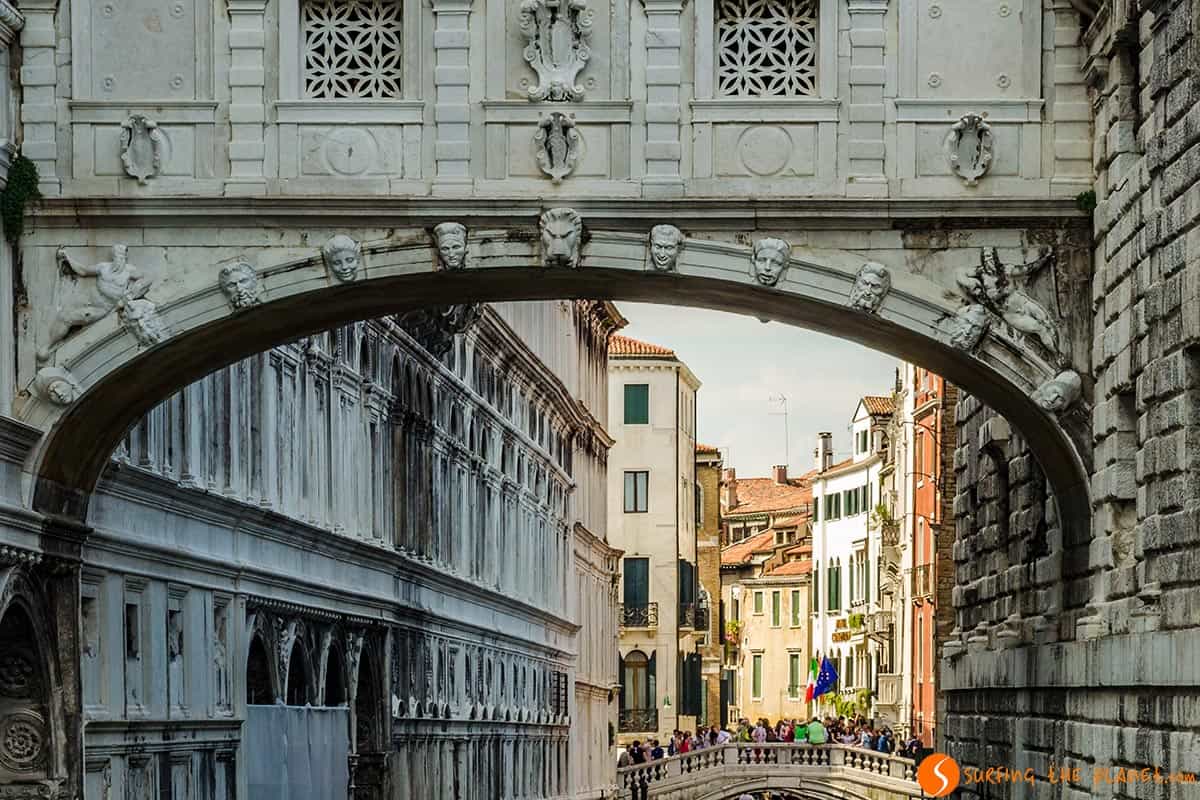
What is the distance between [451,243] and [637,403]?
69741 mm

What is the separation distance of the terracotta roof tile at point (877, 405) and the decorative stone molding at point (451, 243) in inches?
2782

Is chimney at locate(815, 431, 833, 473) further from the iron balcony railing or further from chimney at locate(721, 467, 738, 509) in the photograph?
the iron balcony railing

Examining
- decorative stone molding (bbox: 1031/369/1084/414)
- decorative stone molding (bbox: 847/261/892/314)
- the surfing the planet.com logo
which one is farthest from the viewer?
decorative stone molding (bbox: 847/261/892/314)

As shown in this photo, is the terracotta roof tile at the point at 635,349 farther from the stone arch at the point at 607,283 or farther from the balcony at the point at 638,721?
the stone arch at the point at 607,283

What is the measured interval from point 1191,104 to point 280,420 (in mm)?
16183

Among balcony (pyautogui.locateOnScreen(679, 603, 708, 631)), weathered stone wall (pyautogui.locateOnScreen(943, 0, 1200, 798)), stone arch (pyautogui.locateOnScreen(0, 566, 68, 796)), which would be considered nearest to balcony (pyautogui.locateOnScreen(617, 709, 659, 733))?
balcony (pyautogui.locateOnScreen(679, 603, 708, 631))

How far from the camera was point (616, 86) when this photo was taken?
79.9 ft

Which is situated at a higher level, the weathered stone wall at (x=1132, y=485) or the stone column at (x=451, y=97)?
the stone column at (x=451, y=97)

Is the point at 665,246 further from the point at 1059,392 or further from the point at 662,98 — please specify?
the point at 1059,392

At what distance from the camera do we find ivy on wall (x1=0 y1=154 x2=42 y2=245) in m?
24.1

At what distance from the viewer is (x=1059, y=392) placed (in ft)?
77.5

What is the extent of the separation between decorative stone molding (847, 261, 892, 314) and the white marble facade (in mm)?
7573

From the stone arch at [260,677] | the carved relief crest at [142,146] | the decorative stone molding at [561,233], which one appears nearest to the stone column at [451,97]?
the decorative stone molding at [561,233]

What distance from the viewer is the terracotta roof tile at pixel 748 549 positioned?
426 ft
